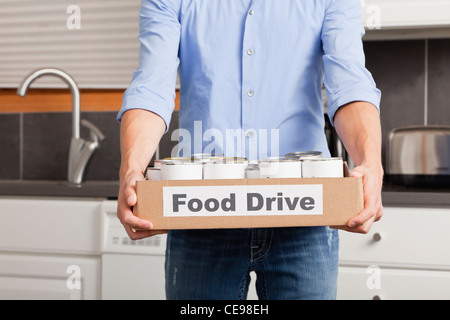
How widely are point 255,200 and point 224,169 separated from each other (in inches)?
2.5

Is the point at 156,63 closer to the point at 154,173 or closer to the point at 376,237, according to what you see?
the point at 154,173

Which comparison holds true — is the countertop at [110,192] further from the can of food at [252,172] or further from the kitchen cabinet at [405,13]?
the can of food at [252,172]

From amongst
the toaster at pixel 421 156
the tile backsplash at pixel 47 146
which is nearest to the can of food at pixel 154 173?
the toaster at pixel 421 156

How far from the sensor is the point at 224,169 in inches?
28.4

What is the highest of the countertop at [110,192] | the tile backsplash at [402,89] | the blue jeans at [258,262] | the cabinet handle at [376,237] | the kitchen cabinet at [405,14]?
the kitchen cabinet at [405,14]

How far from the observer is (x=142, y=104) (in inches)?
35.0

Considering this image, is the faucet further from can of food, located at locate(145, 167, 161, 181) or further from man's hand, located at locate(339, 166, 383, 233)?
man's hand, located at locate(339, 166, 383, 233)

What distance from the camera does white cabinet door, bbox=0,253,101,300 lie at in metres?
1.63

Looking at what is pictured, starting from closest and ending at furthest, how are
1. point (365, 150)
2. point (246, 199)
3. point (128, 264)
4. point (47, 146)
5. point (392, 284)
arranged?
point (246, 199) → point (365, 150) → point (392, 284) → point (128, 264) → point (47, 146)

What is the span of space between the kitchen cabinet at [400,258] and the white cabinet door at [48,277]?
759mm

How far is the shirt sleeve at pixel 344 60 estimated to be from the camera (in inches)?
35.3

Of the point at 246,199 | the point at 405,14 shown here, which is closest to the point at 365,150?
the point at 246,199

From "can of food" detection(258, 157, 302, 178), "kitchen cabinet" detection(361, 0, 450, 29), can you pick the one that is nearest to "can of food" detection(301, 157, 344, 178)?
"can of food" detection(258, 157, 302, 178)
